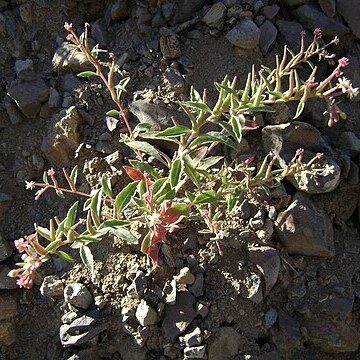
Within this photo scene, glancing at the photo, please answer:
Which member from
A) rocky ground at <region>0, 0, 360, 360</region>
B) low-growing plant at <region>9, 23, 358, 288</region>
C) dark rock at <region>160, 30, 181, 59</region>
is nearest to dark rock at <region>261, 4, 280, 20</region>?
rocky ground at <region>0, 0, 360, 360</region>

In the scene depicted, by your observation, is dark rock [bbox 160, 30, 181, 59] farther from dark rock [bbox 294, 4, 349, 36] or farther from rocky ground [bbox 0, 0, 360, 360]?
dark rock [bbox 294, 4, 349, 36]

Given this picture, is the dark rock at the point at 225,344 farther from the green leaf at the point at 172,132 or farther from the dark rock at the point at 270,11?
the dark rock at the point at 270,11

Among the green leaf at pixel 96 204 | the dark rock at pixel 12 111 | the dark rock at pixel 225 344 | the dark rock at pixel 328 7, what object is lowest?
the dark rock at pixel 225 344

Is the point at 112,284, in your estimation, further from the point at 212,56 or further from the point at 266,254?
the point at 212,56

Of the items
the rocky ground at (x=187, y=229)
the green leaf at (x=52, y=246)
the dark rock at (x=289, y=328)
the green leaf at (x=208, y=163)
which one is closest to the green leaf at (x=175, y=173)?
the green leaf at (x=208, y=163)

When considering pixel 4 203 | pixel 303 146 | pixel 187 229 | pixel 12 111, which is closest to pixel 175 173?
pixel 187 229

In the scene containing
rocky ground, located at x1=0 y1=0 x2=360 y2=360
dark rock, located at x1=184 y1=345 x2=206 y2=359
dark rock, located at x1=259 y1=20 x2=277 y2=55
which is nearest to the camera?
dark rock, located at x1=184 y1=345 x2=206 y2=359
